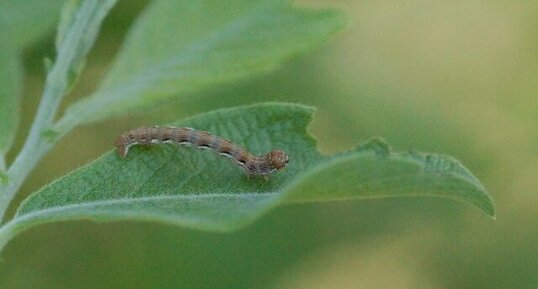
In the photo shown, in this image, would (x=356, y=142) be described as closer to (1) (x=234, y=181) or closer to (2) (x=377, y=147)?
(1) (x=234, y=181)

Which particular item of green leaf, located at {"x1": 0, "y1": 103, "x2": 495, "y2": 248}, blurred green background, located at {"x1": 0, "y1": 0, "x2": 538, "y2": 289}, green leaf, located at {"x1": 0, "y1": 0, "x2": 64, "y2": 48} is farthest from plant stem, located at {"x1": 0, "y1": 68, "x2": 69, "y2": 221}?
blurred green background, located at {"x1": 0, "y1": 0, "x2": 538, "y2": 289}

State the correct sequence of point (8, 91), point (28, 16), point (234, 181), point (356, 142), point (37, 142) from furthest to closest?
point (356, 142) → point (28, 16) → point (8, 91) → point (37, 142) → point (234, 181)

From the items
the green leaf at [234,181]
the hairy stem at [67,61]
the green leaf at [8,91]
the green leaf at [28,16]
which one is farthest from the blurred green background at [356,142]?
the green leaf at [234,181]

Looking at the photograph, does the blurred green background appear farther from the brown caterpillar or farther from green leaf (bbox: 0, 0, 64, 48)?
the brown caterpillar

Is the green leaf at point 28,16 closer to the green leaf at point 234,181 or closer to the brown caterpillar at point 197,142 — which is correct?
the brown caterpillar at point 197,142

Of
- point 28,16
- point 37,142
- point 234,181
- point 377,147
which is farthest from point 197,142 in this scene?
point 28,16

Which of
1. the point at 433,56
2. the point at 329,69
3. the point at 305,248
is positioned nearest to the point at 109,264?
the point at 305,248
